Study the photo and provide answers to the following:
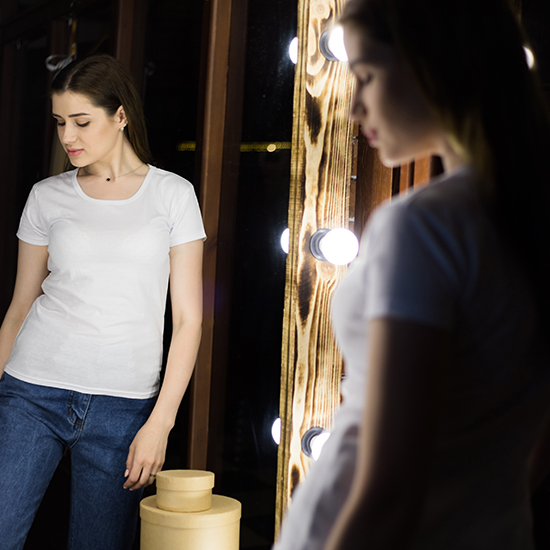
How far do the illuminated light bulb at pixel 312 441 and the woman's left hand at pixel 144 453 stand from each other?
0.28 m

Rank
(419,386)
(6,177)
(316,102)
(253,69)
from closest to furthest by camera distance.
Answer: (419,386), (316,102), (253,69), (6,177)

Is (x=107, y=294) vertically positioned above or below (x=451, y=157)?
below

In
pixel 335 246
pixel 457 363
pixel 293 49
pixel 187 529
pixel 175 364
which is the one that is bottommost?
pixel 187 529

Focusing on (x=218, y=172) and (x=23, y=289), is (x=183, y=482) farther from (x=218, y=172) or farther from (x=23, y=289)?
(x=218, y=172)

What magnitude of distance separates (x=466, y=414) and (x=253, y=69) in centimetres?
130

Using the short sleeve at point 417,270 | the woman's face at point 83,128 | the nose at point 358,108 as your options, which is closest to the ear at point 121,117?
the woman's face at point 83,128

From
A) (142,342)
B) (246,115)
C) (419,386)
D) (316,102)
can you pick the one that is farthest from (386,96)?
(246,115)

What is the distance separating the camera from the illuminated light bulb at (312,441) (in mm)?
1281

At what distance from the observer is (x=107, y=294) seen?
1.32 m

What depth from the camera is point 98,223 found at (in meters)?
1.34

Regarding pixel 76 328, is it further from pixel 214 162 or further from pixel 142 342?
pixel 214 162

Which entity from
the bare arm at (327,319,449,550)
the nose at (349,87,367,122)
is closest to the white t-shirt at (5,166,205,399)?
the nose at (349,87,367,122)

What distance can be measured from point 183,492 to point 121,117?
0.79 m

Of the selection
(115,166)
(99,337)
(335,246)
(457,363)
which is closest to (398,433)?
(457,363)
